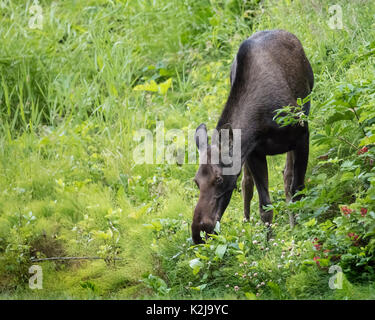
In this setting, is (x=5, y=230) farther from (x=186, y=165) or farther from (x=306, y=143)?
(x=306, y=143)

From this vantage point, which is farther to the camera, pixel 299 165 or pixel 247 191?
pixel 247 191

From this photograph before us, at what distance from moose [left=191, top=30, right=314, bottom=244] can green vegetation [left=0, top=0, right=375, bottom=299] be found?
1.02ft

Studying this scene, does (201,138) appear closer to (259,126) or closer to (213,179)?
(213,179)

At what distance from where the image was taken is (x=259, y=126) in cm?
641

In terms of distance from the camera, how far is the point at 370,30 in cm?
854

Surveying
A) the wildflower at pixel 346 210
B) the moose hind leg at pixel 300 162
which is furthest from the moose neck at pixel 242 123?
the wildflower at pixel 346 210

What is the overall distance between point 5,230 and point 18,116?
3.25 meters

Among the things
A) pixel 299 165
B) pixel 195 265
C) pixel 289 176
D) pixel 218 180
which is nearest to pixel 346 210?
pixel 218 180

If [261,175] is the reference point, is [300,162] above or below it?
above

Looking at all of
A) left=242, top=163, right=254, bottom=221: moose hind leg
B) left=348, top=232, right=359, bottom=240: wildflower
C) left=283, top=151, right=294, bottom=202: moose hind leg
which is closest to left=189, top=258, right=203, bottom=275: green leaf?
left=348, top=232, right=359, bottom=240: wildflower

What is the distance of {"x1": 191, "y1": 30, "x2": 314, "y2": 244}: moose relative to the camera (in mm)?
6020

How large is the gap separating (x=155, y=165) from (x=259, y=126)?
8.53 ft

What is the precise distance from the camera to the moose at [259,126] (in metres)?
6.02
